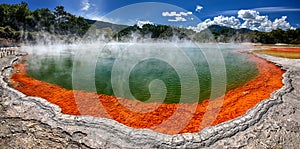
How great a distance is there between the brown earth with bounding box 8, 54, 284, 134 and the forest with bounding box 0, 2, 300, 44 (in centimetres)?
4044

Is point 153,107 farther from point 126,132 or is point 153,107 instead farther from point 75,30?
point 75,30

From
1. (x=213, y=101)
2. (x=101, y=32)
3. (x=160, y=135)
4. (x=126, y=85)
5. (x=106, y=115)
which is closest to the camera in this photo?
(x=160, y=135)

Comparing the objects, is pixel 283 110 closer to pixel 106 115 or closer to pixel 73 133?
pixel 106 115

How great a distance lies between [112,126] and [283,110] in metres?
7.06

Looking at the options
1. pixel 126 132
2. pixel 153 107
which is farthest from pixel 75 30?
pixel 126 132

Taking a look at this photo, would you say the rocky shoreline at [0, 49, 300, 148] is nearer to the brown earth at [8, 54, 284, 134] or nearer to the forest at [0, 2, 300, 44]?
the brown earth at [8, 54, 284, 134]

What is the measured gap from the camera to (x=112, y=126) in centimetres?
700

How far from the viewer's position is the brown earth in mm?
8130

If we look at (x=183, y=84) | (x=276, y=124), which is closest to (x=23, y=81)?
(x=183, y=84)

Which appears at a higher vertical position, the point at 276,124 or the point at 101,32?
the point at 101,32

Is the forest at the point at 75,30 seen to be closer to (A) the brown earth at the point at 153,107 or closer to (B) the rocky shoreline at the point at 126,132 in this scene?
(A) the brown earth at the point at 153,107

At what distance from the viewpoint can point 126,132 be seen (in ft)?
21.9

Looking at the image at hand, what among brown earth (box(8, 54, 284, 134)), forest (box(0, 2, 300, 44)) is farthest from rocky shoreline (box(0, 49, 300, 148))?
forest (box(0, 2, 300, 44))

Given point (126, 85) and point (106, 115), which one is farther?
point (126, 85)
